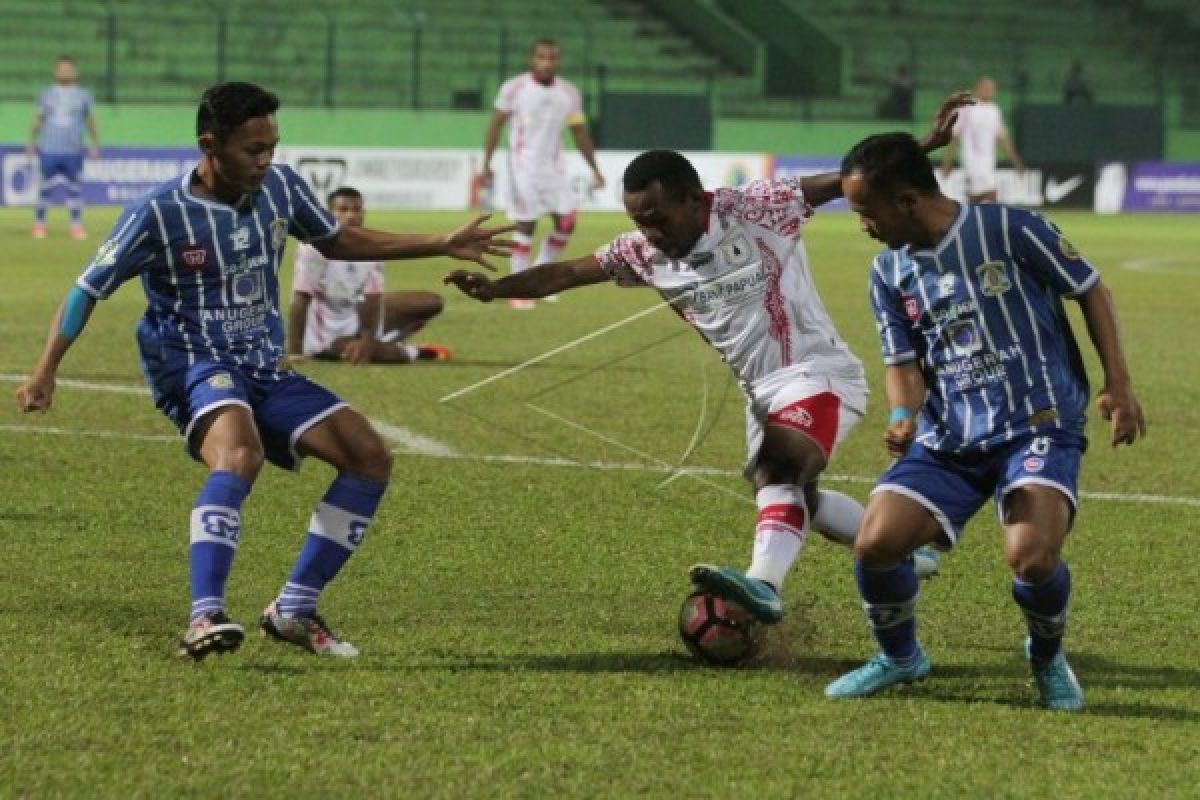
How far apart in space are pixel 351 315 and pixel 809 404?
26.8 ft

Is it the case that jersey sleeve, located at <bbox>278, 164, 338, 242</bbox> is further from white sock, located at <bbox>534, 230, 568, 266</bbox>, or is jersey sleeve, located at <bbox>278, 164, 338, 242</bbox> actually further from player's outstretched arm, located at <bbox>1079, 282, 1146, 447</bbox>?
white sock, located at <bbox>534, 230, 568, 266</bbox>

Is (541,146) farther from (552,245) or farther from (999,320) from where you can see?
(999,320)

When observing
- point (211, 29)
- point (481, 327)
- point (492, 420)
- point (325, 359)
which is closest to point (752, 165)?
point (211, 29)

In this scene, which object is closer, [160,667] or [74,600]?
[160,667]

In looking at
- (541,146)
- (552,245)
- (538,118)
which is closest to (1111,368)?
(552,245)

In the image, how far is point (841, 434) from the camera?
22.0ft

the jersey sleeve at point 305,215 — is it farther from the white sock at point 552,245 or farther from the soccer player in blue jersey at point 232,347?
the white sock at point 552,245

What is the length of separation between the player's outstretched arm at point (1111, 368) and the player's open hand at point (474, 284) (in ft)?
5.99

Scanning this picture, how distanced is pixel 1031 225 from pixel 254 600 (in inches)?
107

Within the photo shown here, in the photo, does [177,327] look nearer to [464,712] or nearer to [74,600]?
[74,600]

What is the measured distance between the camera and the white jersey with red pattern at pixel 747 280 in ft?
21.9

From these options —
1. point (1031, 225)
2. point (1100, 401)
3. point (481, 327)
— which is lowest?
point (481, 327)

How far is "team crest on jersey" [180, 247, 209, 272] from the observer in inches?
250

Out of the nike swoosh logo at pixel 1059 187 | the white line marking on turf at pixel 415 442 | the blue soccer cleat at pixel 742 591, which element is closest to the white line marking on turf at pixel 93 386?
the white line marking on turf at pixel 415 442
